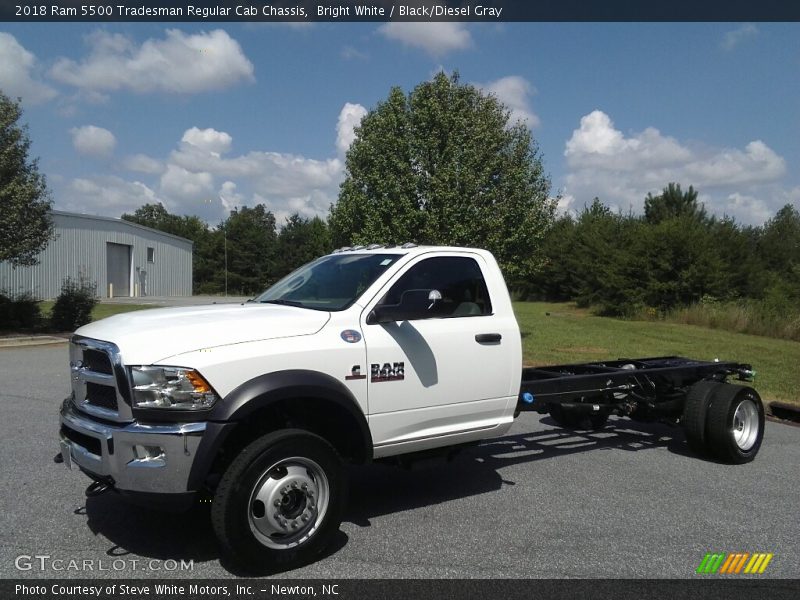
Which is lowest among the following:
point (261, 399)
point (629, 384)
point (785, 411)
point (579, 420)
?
point (785, 411)

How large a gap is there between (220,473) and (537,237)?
61.5ft

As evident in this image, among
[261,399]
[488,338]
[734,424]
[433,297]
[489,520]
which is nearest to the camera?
[261,399]

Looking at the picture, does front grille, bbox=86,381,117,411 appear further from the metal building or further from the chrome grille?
the metal building

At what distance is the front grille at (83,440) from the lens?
413 cm

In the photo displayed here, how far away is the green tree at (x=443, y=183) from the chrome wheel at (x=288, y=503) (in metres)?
15.9

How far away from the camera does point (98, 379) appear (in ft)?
13.9

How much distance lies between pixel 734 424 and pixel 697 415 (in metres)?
0.50

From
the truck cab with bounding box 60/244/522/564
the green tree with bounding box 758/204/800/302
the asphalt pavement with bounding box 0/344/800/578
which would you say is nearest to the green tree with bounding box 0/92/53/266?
the asphalt pavement with bounding box 0/344/800/578

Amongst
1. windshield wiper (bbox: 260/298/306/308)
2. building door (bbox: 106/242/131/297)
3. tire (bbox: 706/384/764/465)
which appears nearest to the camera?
windshield wiper (bbox: 260/298/306/308)

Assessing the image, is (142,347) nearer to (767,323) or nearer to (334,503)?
(334,503)

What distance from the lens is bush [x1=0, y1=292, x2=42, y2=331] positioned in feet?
65.9

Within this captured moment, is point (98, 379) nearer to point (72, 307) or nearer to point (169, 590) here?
point (169, 590)

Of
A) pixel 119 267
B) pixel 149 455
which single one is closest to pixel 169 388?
pixel 149 455

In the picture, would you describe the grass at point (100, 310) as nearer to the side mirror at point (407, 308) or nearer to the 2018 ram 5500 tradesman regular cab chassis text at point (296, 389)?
the 2018 ram 5500 tradesman regular cab chassis text at point (296, 389)
